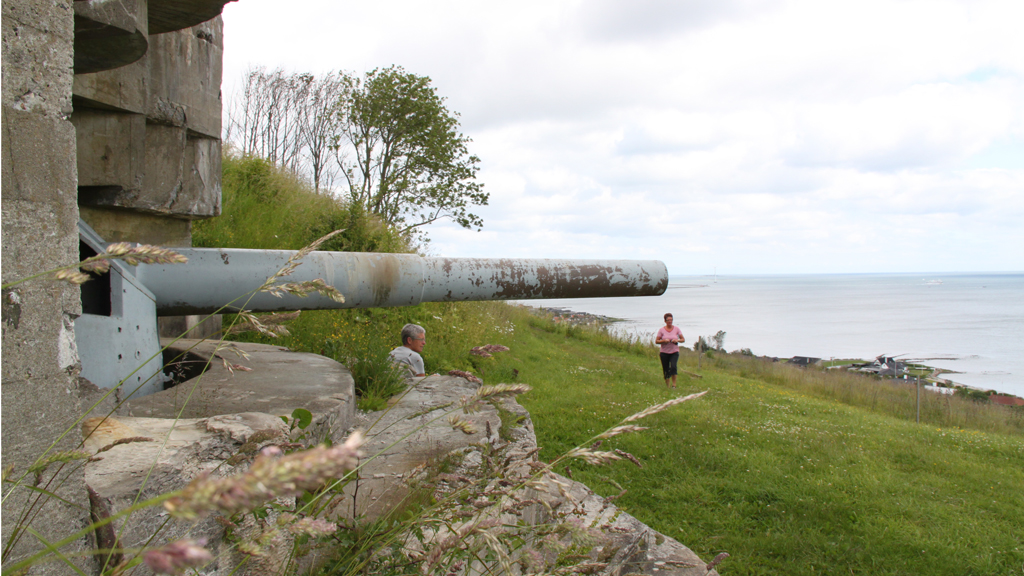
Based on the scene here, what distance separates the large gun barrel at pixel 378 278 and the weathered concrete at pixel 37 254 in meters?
0.60

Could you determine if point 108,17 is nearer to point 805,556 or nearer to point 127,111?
point 127,111

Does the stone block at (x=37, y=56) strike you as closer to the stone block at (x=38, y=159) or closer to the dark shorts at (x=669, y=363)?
the stone block at (x=38, y=159)

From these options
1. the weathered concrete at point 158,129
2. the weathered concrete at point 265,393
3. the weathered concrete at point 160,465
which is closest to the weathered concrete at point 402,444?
the weathered concrete at point 265,393

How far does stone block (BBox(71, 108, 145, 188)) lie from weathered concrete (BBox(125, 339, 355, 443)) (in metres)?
0.88

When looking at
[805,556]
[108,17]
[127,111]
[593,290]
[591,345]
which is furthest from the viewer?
[591,345]

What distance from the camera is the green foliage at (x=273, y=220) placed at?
27.9 ft

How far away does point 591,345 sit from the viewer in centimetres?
1797

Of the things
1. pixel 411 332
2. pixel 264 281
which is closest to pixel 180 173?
pixel 264 281

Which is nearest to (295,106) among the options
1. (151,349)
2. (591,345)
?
(591,345)

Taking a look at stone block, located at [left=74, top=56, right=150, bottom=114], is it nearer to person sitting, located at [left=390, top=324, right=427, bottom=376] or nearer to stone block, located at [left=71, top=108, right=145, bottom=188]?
stone block, located at [left=71, top=108, right=145, bottom=188]

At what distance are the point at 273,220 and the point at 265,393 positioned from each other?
773 cm

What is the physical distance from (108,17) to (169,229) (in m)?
1.87

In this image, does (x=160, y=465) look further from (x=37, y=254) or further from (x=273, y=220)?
(x=273, y=220)

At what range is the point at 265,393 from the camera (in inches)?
104
